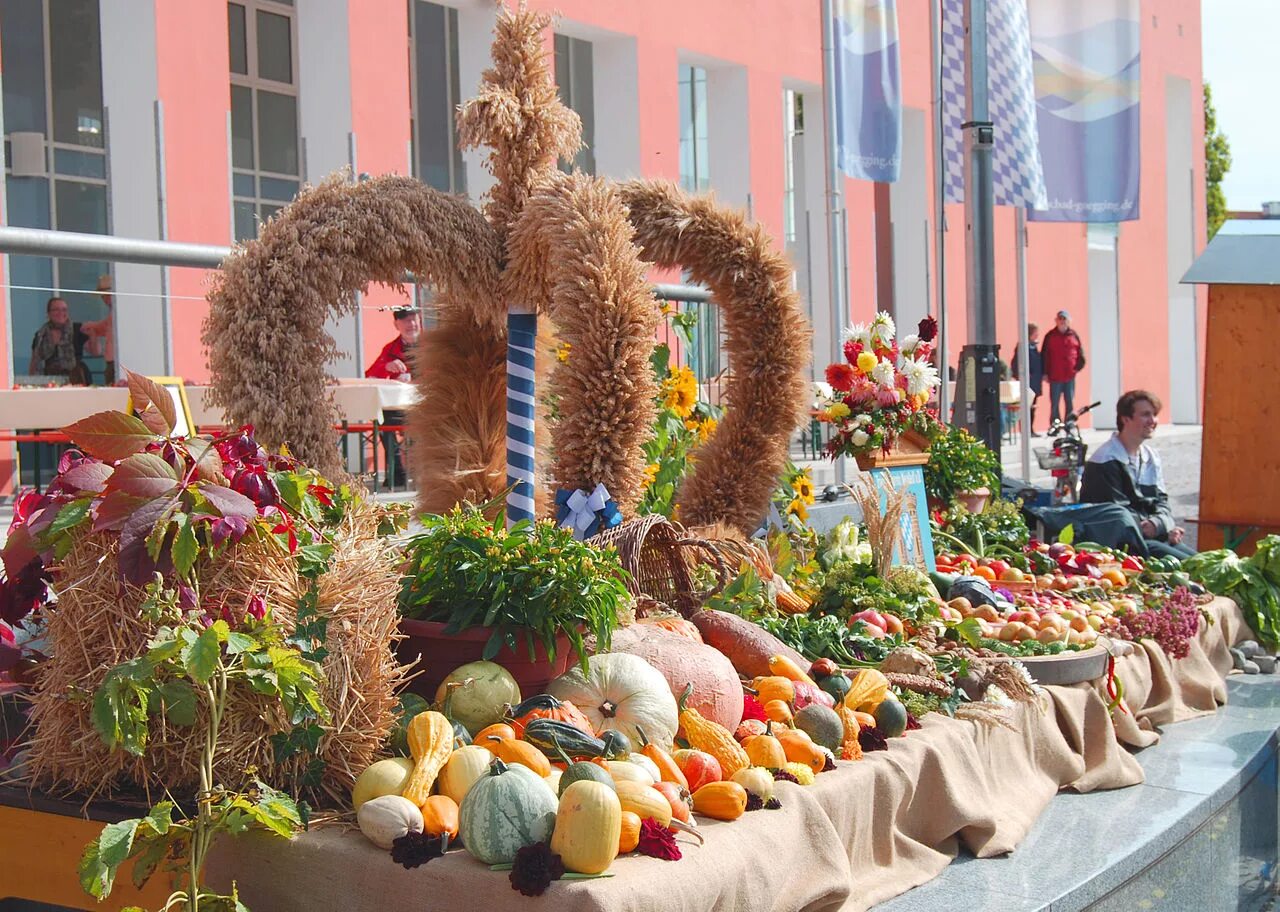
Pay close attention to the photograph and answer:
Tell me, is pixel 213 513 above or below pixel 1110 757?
above

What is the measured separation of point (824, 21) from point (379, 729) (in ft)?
26.5

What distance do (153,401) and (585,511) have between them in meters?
1.70

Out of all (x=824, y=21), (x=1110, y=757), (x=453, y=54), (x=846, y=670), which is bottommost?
(x=1110, y=757)

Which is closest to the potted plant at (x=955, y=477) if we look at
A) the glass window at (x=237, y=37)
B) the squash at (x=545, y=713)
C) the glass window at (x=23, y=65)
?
the squash at (x=545, y=713)

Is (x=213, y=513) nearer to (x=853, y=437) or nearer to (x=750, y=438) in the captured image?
(x=750, y=438)

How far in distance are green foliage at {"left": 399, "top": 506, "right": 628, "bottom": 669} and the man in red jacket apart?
→ 16.2 metres

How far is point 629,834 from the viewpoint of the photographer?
2.67 metres

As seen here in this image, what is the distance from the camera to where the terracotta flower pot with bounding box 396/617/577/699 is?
3238 millimetres

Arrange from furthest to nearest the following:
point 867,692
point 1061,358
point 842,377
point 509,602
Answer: point 1061,358, point 842,377, point 867,692, point 509,602

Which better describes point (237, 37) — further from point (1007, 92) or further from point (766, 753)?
point (766, 753)

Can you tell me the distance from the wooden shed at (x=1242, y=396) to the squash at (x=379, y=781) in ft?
22.1

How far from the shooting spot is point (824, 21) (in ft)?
32.3

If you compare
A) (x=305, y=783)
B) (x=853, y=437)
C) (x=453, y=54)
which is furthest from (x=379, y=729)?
(x=453, y=54)

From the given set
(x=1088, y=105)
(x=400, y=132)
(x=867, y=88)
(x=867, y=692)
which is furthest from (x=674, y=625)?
(x=400, y=132)
